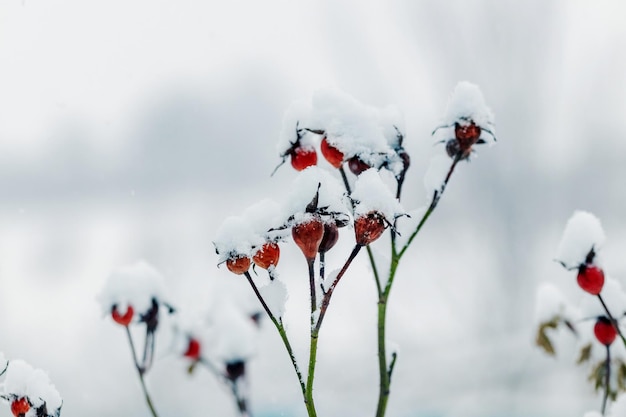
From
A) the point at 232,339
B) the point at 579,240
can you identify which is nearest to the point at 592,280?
the point at 579,240

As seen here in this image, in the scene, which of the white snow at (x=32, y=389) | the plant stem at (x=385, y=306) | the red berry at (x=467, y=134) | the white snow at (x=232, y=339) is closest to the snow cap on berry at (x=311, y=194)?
the plant stem at (x=385, y=306)

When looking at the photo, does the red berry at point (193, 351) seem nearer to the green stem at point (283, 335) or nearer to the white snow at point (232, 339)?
the white snow at point (232, 339)

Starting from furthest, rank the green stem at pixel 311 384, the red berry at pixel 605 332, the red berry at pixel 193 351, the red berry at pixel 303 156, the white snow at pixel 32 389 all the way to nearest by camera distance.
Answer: the red berry at pixel 193 351 → the red berry at pixel 605 332 → the red berry at pixel 303 156 → the white snow at pixel 32 389 → the green stem at pixel 311 384

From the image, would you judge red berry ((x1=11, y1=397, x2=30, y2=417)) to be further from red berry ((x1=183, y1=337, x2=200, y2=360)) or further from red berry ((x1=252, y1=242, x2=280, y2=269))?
red berry ((x1=183, y1=337, x2=200, y2=360))

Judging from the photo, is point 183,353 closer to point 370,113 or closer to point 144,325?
point 144,325

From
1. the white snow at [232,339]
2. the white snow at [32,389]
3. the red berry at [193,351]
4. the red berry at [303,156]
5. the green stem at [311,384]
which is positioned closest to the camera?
the green stem at [311,384]

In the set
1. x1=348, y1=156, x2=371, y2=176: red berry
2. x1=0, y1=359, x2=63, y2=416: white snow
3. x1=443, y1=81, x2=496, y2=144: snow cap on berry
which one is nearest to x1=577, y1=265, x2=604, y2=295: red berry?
x1=443, y1=81, x2=496, y2=144: snow cap on berry

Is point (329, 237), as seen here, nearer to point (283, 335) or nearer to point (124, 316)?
point (283, 335)
